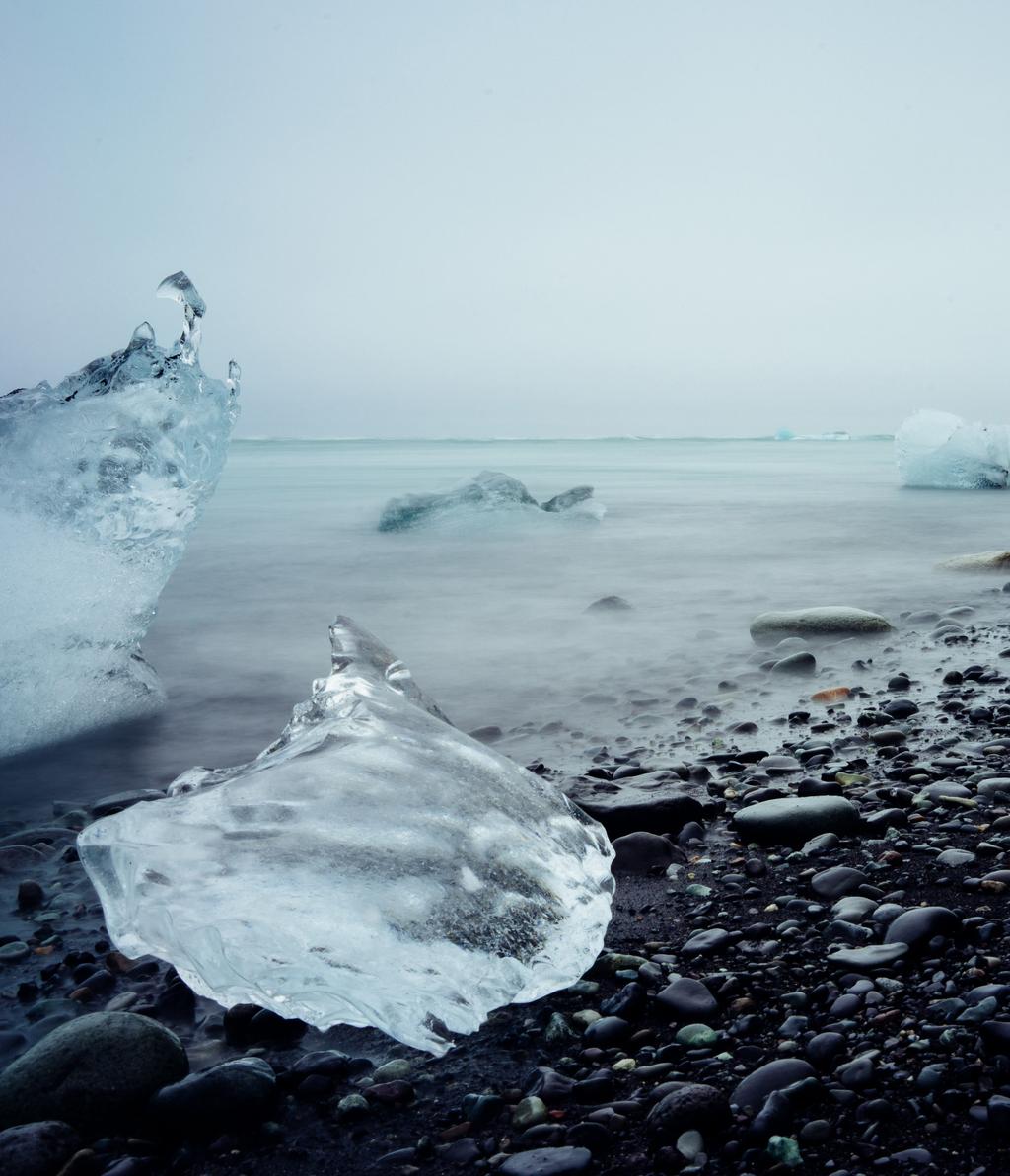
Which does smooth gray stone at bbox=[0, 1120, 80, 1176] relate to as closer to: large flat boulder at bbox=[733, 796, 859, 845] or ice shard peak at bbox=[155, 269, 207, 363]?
large flat boulder at bbox=[733, 796, 859, 845]

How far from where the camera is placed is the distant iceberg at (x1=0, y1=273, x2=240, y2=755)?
4055 mm

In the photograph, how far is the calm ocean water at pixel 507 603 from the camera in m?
4.40

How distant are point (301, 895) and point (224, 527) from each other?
13550 millimetres

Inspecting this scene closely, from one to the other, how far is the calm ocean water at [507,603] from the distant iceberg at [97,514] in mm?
259

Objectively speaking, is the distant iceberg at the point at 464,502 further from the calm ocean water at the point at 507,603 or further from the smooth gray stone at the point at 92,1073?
the smooth gray stone at the point at 92,1073

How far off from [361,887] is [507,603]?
5854mm

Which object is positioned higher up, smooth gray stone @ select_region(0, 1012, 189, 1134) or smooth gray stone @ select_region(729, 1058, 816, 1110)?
smooth gray stone @ select_region(729, 1058, 816, 1110)

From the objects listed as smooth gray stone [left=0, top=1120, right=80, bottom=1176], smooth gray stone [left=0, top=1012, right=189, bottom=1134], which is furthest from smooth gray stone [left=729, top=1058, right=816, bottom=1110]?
smooth gray stone [left=0, top=1120, right=80, bottom=1176]

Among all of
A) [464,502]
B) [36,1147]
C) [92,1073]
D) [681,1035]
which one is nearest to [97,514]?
[92,1073]

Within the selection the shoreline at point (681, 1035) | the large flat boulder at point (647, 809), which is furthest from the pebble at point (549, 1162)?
the large flat boulder at point (647, 809)

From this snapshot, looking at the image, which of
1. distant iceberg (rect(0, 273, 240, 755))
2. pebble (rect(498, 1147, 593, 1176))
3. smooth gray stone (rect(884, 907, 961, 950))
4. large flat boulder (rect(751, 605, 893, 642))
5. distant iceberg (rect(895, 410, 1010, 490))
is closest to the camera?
pebble (rect(498, 1147, 593, 1176))

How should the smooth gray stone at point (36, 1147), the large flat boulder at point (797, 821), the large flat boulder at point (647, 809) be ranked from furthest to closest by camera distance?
the large flat boulder at point (647, 809) < the large flat boulder at point (797, 821) < the smooth gray stone at point (36, 1147)

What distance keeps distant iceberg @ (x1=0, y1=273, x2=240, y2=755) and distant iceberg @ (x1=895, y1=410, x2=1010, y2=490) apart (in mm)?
14967

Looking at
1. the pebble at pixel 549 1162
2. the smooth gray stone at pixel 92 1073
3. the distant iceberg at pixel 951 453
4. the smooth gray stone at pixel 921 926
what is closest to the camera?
the pebble at pixel 549 1162
